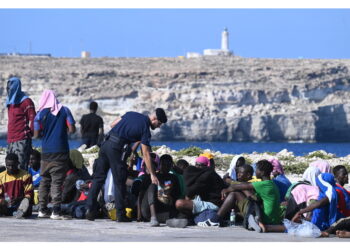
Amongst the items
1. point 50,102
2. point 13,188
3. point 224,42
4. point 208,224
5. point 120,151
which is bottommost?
point 208,224

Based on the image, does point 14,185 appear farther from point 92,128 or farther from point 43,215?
point 92,128

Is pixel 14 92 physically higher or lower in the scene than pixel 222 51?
lower

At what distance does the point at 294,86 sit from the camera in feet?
375

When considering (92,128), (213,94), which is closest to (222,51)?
(213,94)

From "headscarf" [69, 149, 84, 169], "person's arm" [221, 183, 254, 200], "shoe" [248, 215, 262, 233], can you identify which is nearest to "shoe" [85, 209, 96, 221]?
"headscarf" [69, 149, 84, 169]

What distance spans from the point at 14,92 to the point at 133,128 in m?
1.98

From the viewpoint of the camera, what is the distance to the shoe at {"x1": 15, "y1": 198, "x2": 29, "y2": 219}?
37.6ft

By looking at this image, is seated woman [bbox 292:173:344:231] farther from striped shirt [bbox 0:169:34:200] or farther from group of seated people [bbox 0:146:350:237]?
striped shirt [bbox 0:169:34:200]

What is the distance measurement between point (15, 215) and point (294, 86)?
342 ft

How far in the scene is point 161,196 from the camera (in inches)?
448

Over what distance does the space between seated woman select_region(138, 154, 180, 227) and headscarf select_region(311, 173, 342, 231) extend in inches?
68.6

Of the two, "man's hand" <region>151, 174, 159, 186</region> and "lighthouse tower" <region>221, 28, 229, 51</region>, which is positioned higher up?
"lighthouse tower" <region>221, 28, 229, 51</region>
